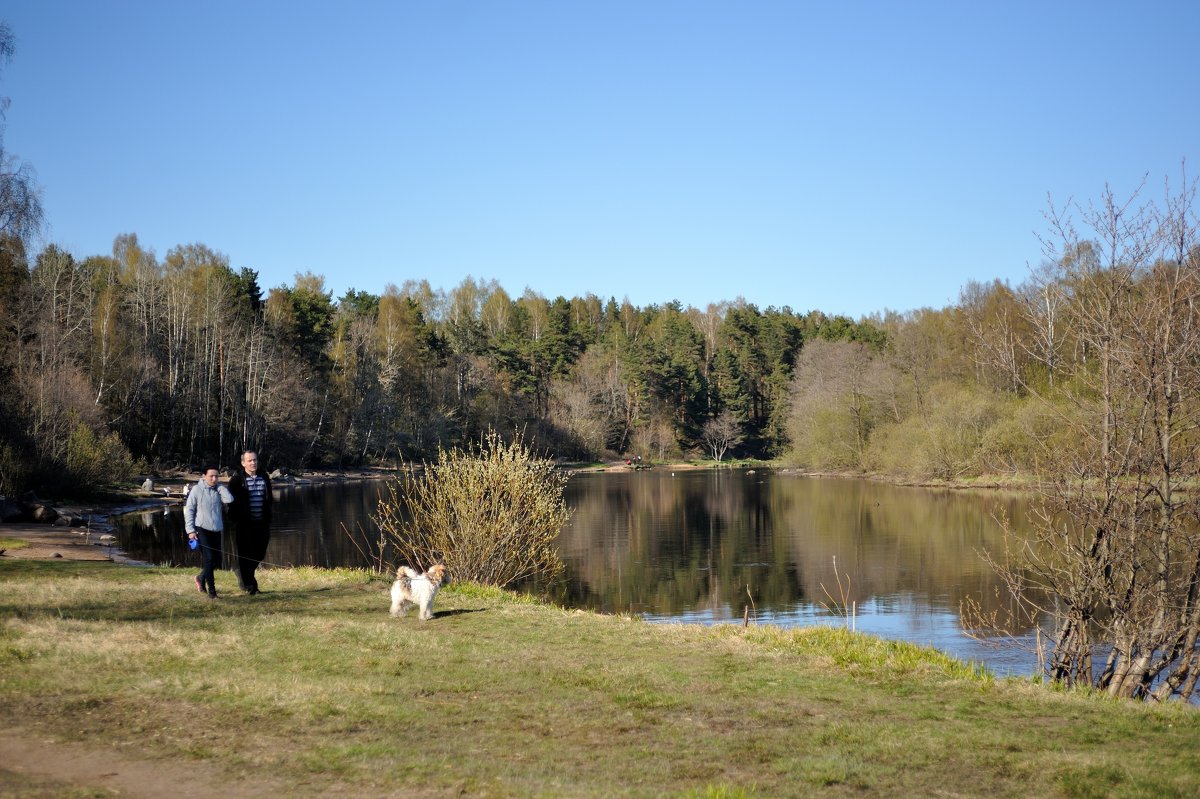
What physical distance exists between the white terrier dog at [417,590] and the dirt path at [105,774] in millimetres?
5851

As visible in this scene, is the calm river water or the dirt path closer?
the dirt path

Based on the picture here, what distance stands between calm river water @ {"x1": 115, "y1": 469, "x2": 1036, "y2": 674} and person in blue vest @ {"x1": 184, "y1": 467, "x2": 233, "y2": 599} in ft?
31.2

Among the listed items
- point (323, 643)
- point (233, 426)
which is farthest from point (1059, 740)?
point (233, 426)

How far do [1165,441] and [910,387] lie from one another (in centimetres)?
6119

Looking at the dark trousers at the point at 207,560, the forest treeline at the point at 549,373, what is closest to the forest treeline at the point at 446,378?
the forest treeline at the point at 549,373

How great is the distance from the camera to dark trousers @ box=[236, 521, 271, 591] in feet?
46.9

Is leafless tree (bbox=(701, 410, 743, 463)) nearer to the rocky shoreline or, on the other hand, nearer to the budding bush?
the rocky shoreline

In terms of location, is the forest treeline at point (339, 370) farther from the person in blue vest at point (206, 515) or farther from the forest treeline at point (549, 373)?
the person in blue vest at point (206, 515)

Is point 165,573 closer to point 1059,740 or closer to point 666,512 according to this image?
point 1059,740

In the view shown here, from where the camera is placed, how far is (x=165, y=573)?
17.1m

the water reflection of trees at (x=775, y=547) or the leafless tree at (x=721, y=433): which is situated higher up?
the leafless tree at (x=721, y=433)

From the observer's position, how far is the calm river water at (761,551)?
23.1 meters

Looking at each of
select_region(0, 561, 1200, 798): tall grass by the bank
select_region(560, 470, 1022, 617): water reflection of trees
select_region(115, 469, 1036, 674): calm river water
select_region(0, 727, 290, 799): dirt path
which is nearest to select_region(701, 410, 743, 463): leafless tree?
select_region(560, 470, 1022, 617): water reflection of trees

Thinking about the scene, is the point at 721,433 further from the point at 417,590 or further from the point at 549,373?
the point at 417,590
